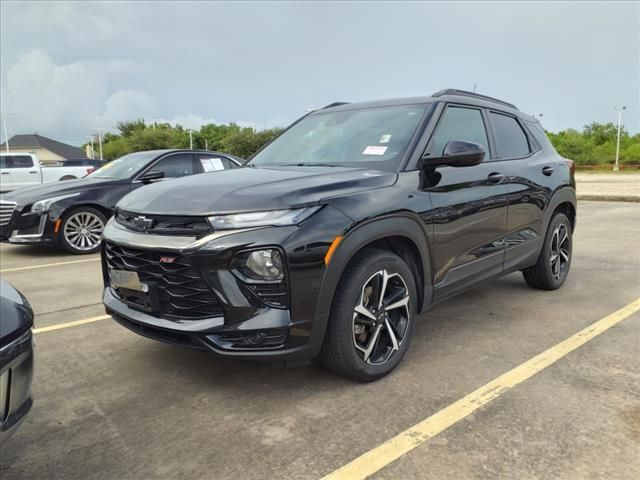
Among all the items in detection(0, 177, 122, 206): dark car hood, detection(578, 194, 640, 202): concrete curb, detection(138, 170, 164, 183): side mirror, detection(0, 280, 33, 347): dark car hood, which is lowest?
detection(578, 194, 640, 202): concrete curb

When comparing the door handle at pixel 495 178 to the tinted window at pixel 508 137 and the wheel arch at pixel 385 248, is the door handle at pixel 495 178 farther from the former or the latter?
the wheel arch at pixel 385 248

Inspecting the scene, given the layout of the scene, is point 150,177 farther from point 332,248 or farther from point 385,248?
point 332,248

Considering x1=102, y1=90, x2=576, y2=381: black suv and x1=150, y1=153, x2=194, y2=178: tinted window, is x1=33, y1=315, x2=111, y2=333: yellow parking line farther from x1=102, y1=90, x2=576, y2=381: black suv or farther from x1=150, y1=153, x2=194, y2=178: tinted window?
x1=150, y1=153, x2=194, y2=178: tinted window

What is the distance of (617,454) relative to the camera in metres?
2.35

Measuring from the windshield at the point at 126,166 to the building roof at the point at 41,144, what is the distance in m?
70.2

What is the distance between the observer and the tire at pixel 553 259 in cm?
494

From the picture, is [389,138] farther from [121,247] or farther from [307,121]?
[121,247]

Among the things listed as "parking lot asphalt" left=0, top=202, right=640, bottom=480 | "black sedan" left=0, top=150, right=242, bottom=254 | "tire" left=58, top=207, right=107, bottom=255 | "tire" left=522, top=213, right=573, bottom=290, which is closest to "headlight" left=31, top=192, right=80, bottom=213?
"black sedan" left=0, top=150, right=242, bottom=254

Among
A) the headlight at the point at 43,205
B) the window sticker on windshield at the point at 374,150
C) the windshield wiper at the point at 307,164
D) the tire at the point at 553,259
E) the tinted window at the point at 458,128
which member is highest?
the tinted window at the point at 458,128

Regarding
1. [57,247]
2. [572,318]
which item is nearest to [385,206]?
[572,318]

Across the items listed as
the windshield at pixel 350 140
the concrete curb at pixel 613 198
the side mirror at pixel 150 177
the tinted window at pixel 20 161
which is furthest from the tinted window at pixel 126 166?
the concrete curb at pixel 613 198

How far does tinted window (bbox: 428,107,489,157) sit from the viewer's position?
143 inches

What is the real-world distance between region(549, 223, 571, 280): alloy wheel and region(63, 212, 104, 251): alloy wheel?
6082mm

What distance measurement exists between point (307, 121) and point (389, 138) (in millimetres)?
1110
